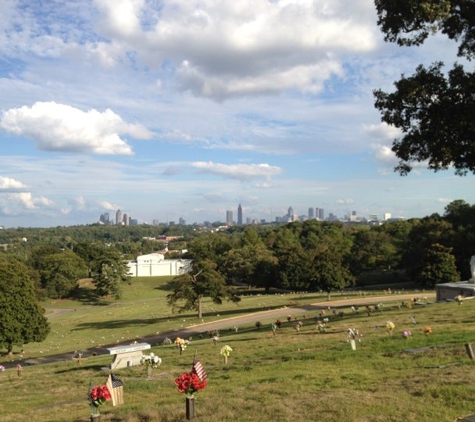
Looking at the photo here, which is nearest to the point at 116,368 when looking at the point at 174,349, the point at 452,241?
the point at 174,349

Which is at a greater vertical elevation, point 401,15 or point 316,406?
point 401,15

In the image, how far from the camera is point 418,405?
31.8ft

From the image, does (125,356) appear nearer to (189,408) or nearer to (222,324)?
(189,408)

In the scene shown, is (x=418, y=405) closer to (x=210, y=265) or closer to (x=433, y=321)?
(x=433, y=321)

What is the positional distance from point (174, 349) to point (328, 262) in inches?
1255

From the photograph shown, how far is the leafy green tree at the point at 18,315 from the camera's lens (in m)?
37.1

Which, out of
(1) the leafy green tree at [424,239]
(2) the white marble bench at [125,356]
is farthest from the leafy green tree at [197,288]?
(1) the leafy green tree at [424,239]

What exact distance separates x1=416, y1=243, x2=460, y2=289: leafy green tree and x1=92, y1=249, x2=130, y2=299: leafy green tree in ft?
164

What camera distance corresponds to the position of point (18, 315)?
38.2 meters

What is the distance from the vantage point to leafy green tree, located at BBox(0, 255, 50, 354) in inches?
1462

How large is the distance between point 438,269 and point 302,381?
4051 cm

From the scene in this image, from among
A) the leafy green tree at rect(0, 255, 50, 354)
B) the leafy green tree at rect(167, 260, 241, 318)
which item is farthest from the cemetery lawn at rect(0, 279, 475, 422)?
the leafy green tree at rect(167, 260, 241, 318)

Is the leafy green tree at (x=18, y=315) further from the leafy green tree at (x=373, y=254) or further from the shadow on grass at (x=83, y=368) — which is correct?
the leafy green tree at (x=373, y=254)

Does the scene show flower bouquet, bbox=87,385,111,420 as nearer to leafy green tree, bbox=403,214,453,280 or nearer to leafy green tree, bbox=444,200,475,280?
leafy green tree, bbox=444,200,475,280
